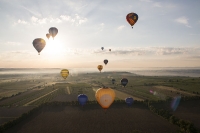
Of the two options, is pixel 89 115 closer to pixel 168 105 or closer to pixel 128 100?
pixel 128 100

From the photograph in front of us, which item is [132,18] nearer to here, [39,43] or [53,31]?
[53,31]

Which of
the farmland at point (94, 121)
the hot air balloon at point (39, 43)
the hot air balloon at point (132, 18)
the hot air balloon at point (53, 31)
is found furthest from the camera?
the hot air balloon at point (53, 31)

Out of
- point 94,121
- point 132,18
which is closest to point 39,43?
point 94,121

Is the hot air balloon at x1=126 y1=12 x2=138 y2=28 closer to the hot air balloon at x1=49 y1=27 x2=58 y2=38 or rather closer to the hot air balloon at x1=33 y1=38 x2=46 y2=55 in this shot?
the hot air balloon at x1=49 y1=27 x2=58 y2=38

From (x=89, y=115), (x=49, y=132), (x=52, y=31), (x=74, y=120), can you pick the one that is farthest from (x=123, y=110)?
(x=52, y=31)

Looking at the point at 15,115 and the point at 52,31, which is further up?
the point at 52,31

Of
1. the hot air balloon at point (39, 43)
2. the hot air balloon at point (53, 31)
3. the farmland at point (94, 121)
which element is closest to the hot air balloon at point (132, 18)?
the hot air balloon at point (53, 31)

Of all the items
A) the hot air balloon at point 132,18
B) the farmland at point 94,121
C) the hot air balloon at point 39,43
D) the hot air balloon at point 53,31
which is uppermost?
the hot air balloon at point 132,18

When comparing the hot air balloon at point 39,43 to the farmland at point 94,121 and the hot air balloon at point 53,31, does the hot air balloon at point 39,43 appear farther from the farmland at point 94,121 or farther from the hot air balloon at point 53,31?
the farmland at point 94,121
